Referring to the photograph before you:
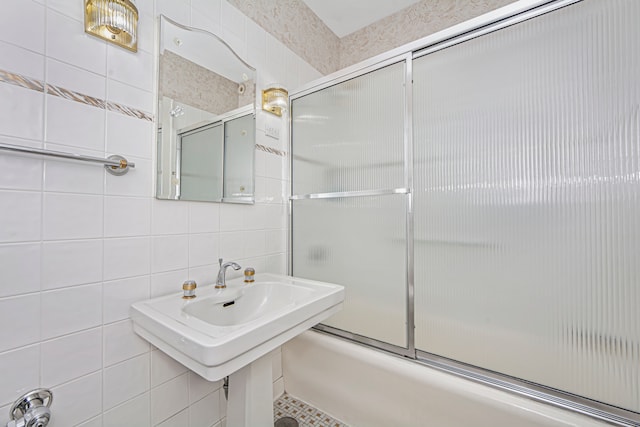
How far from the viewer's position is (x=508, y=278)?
105cm

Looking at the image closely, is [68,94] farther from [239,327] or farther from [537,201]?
[537,201]

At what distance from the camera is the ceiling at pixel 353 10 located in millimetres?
1902

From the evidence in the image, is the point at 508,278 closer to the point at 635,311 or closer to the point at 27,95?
the point at 635,311

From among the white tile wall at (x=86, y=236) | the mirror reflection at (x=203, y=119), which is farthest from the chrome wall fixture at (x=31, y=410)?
the mirror reflection at (x=203, y=119)

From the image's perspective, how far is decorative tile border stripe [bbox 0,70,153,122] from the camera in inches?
30.5

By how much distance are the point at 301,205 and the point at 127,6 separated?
3.84 feet

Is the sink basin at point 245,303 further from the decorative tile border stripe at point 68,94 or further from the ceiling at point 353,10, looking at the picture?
the ceiling at point 353,10

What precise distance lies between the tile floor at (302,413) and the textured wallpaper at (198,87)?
1675 mm

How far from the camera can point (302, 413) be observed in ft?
4.96

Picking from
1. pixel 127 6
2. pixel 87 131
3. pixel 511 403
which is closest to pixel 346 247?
pixel 511 403

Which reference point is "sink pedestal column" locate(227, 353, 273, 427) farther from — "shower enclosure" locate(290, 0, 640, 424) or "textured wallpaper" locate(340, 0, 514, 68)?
"textured wallpaper" locate(340, 0, 514, 68)

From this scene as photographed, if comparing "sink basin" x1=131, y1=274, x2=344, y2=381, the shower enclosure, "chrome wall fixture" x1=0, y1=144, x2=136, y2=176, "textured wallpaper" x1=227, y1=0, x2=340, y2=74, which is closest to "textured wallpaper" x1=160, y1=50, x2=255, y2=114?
"chrome wall fixture" x1=0, y1=144, x2=136, y2=176

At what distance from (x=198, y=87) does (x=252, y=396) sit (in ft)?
4.40

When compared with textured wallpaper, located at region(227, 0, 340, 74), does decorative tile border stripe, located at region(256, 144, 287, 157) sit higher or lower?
lower
